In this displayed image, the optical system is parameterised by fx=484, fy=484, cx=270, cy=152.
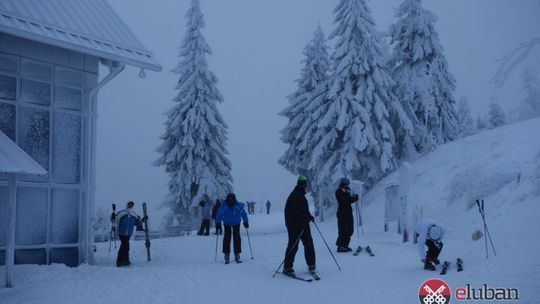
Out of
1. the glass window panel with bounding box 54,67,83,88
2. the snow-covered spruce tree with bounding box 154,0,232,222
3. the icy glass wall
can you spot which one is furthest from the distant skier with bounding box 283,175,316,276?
the snow-covered spruce tree with bounding box 154,0,232,222

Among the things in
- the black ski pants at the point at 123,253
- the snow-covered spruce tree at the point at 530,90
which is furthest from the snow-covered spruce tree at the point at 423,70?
the snow-covered spruce tree at the point at 530,90

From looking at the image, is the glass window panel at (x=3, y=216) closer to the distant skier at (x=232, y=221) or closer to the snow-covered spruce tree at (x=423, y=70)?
the distant skier at (x=232, y=221)

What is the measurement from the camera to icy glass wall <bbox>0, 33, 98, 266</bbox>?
37.4 ft

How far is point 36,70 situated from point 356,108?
1556 cm

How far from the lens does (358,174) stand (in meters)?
24.7

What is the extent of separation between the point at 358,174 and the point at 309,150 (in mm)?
3970

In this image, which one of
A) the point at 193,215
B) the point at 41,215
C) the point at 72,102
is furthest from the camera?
the point at 193,215

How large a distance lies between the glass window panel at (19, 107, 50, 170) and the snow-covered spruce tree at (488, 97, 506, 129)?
2007 inches

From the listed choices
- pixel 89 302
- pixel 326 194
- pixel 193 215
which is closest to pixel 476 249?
pixel 89 302

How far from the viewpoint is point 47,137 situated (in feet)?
39.4

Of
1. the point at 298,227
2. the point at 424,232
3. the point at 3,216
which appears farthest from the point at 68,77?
the point at 424,232

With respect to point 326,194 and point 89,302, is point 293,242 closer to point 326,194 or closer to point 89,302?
point 89,302

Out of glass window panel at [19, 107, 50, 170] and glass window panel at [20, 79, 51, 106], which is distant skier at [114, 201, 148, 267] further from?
glass window panel at [20, 79, 51, 106]

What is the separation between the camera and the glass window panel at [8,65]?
11.3 m
